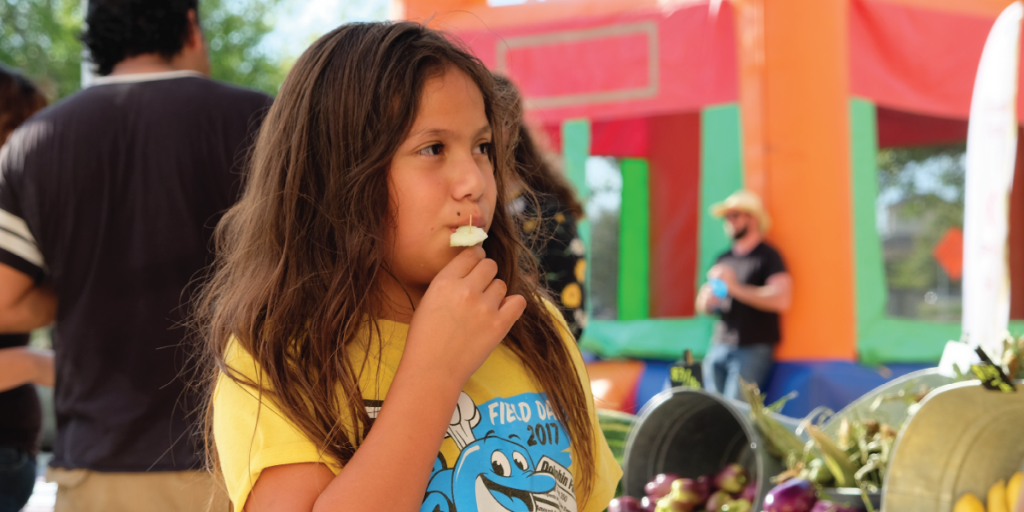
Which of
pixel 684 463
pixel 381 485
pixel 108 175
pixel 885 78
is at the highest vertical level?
pixel 885 78

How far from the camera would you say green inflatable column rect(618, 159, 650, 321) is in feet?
23.0

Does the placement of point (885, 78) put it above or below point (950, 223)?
above

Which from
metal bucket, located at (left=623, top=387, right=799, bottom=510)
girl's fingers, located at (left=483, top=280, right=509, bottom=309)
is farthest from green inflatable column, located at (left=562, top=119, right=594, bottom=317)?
girl's fingers, located at (left=483, top=280, right=509, bottom=309)

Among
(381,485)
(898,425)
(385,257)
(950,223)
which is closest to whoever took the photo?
(381,485)

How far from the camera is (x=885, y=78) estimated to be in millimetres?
6215

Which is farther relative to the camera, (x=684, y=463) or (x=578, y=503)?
(x=684, y=463)

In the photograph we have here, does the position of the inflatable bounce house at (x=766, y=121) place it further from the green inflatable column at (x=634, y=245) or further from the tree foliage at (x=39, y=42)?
the tree foliage at (x=39, y=42)

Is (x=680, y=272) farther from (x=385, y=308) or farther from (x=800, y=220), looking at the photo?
(x=385, y=308)

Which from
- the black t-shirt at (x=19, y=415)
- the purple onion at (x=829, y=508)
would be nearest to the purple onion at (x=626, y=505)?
the purple onion at (x=829, y=508)

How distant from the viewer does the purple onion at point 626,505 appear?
89.8 inches

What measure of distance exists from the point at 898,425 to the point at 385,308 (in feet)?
5.53

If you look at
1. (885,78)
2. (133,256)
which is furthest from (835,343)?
(133,256)

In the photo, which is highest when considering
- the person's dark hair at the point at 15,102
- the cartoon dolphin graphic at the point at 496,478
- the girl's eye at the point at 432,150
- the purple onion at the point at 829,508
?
the person's dark hair at the point at 15,102

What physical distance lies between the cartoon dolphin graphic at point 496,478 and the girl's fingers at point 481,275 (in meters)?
0.20
